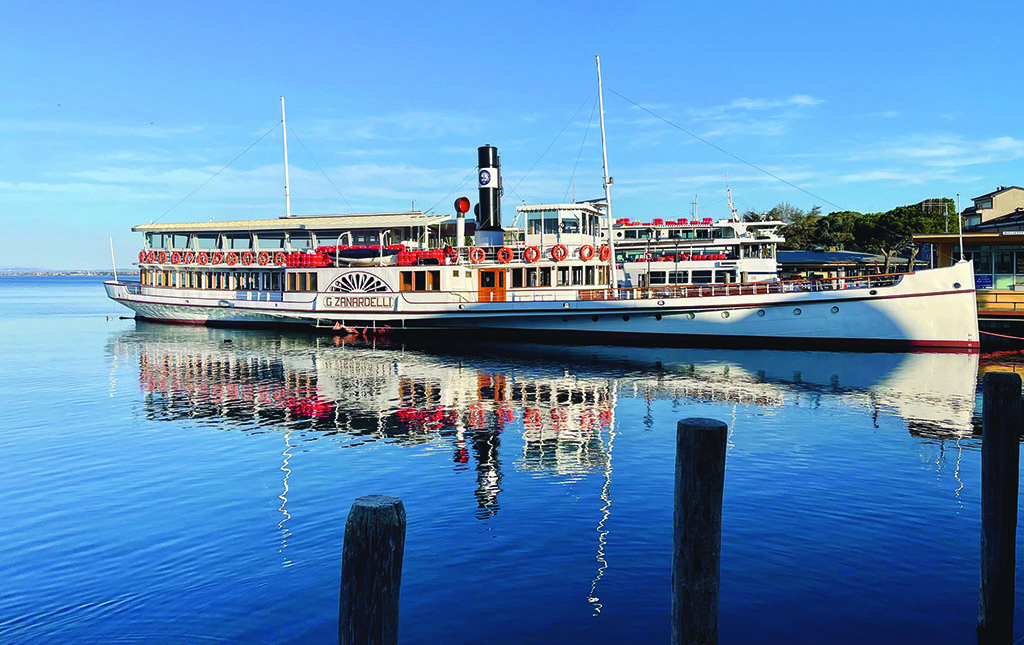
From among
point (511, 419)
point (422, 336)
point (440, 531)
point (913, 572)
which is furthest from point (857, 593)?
point (422, 336)

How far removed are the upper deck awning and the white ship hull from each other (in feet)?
15.7

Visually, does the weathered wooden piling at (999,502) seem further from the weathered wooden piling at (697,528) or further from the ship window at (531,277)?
the ship window at (531,277)

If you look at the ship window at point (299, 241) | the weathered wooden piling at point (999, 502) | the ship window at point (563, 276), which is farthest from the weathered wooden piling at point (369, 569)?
the ship window at point (299, 241)

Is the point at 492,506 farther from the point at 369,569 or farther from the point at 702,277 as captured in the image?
the point at 702,277

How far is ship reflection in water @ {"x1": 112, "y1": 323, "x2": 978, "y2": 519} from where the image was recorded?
18484 millimetres

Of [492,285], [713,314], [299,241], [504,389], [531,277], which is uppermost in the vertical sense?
[299,241]

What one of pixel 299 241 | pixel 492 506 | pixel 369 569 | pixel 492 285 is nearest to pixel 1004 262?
pixel 492 285

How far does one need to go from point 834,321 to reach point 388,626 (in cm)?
3360

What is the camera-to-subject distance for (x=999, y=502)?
24.7ft

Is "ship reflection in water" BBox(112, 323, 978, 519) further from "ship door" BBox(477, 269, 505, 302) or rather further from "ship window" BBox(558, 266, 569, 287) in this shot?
"ship window" BBox(558, 266, 569, 287)

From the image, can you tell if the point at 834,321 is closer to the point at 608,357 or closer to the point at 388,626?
the point at 608,357

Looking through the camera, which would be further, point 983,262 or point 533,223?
point 533,223

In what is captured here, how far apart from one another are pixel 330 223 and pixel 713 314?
2466 cm

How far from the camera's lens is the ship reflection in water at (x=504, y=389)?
1848 cm
